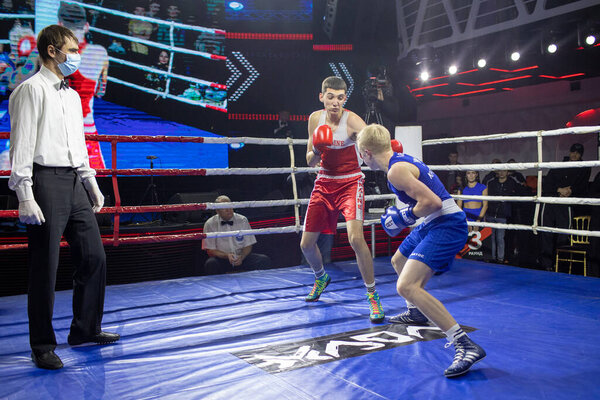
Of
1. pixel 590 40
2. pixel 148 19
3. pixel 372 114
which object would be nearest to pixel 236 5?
pixel 148 19

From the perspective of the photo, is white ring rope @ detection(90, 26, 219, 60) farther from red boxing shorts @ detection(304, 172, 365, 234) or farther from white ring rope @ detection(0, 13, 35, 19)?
red boxing shorts @ detection(304, 172, 365, 234)

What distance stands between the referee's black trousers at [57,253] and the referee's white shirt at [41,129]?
8 cm

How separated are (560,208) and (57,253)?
5605mm

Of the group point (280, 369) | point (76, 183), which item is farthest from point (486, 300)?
point (76, 183)

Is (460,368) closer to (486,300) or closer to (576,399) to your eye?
(576,399)

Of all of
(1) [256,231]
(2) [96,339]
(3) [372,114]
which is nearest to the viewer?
(2) [96,339]

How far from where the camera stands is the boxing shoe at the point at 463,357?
6.40 feet

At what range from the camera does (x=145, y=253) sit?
5.19 meters

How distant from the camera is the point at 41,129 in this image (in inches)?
86.0

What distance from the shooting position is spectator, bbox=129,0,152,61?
Result: 6.86 meters

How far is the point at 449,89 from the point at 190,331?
10.9 m

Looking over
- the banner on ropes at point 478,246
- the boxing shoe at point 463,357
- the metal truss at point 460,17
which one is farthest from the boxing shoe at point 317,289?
the metal truss at point 460,17

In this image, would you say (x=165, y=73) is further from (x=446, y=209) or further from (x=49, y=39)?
(x=446, y=209)

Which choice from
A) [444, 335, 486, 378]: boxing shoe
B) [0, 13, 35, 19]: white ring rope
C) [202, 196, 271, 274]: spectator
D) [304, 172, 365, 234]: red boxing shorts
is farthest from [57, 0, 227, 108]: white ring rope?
[444, 335, 486, 378]: boxing shoe
